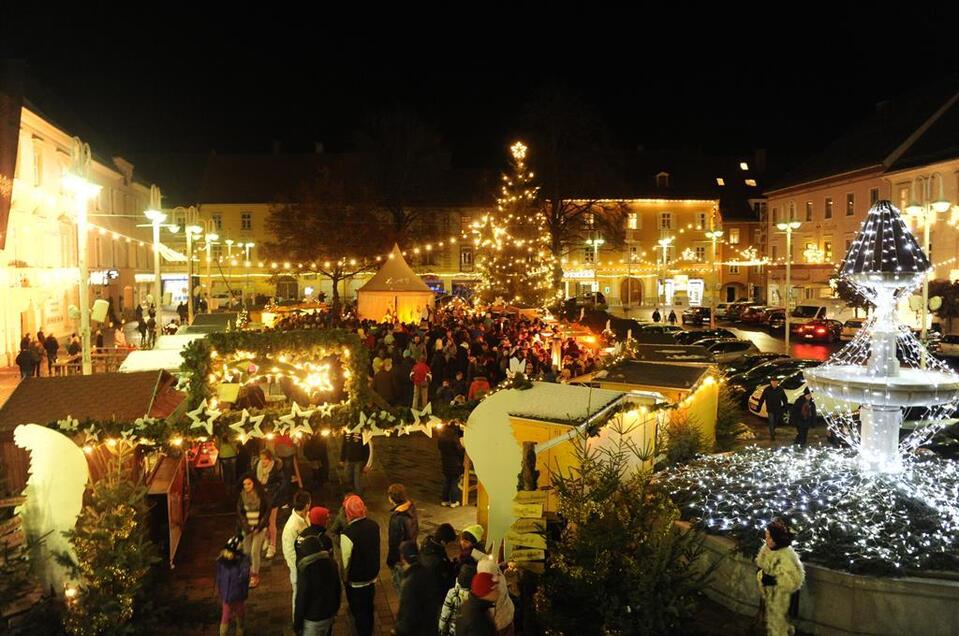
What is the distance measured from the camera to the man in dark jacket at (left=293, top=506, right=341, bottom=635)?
20.9ft

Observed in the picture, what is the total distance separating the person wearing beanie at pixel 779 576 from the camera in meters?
6.92

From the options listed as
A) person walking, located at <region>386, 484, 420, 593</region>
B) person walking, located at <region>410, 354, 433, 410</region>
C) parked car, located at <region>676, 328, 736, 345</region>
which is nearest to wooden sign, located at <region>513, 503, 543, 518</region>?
person walking, located at <region>386, 484, 420, 593</region>

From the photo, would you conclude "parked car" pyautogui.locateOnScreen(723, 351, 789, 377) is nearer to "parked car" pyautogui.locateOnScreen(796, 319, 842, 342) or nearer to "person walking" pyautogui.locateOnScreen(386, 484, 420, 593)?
"person walking" pyautogui.locateOnScreen(386, 484, 420, 593)

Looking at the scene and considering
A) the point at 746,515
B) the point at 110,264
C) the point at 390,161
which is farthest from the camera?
the point at 390,161

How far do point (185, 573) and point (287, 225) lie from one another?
4017 centimetres

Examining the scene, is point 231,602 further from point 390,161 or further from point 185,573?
point 390,161

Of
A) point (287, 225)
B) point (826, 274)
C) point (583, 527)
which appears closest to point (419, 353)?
point (583, 527)

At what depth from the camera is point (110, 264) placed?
45.2m

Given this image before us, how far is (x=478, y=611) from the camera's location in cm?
550

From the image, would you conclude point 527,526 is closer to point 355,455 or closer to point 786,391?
point 355,455

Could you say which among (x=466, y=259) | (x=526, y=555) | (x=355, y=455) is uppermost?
(x=466, y=259)

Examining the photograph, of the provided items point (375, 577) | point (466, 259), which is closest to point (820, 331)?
point (466, 259)

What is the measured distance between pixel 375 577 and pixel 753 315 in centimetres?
4451

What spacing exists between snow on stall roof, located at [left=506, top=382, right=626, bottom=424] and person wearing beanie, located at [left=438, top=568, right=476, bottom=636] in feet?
10.7
